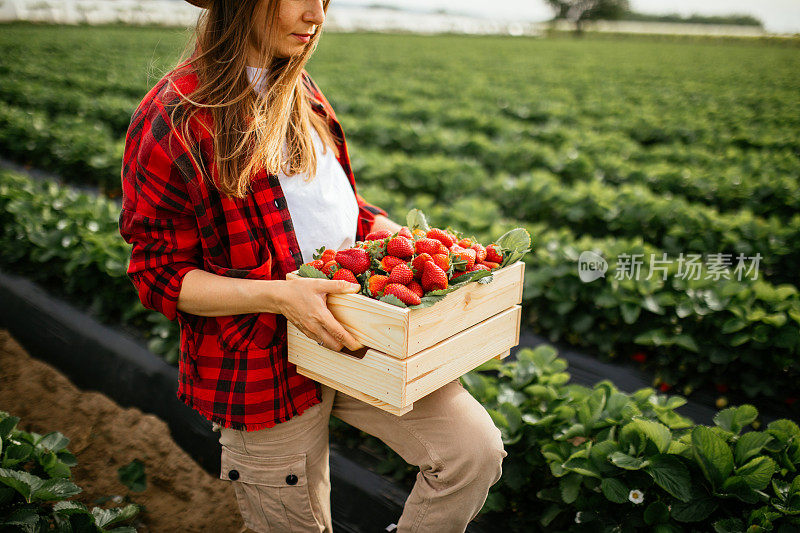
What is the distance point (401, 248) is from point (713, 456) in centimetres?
130

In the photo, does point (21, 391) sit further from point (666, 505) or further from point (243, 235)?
point (666, 505)

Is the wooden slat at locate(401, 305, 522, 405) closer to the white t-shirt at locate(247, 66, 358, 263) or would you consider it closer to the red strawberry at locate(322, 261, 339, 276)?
the red strawberry at locate(322, 261, 339, 276)

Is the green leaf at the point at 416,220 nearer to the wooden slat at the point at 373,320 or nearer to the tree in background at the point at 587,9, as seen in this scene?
the wooden slat at the point at 373,320

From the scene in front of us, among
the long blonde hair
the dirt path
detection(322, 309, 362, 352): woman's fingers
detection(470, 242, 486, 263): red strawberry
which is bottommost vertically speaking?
the dirt path

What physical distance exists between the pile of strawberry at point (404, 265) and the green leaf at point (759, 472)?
111cm

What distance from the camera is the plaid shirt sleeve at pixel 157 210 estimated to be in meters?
1.39

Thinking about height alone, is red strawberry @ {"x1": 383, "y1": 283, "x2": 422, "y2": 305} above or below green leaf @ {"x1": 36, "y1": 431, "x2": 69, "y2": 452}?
above

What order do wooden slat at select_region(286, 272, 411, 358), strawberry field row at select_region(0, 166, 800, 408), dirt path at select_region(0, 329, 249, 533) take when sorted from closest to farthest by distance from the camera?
wooden slat at select_region(286, 272, 411, 358) < dirt path at select_region(0, 329, 249, 533) < strawberry field row at select_region(0, 166, 800, 408)

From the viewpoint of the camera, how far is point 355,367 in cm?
149

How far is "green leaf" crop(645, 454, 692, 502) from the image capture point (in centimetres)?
189

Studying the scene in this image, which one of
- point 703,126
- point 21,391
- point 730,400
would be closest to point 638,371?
point 730,400

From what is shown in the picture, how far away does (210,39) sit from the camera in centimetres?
147

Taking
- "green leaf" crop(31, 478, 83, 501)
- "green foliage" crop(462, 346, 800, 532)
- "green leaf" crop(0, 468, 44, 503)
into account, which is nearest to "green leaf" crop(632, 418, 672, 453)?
"green foliage" crop(462, 346, 800, 532)

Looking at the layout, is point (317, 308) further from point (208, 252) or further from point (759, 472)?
point (759, 472)
